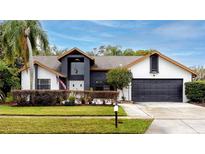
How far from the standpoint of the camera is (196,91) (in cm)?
1891

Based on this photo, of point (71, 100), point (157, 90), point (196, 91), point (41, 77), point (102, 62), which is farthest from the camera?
point (102, 62)

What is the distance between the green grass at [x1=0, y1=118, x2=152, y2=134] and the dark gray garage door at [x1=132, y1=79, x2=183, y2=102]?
10.7 m

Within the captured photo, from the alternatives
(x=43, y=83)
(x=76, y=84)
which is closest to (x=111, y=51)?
(x=76, y=84)

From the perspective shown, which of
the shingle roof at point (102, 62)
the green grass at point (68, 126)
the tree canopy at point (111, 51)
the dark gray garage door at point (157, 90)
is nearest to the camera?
the green grass at point (68, 126)

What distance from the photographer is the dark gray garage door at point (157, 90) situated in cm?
1969

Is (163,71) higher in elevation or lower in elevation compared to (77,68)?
lower

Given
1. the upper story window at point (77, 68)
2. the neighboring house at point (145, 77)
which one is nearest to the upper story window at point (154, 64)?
the neighboring house at point (145, 77)

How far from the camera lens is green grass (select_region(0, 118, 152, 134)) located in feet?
24.8

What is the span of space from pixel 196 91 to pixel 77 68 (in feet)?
30.4

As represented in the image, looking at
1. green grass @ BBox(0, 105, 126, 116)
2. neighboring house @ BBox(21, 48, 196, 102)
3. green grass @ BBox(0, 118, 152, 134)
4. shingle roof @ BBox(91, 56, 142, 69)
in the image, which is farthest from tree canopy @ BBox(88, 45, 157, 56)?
green grass @ BBox(0, 118, 152, 134)

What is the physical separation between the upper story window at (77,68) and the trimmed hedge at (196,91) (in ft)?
27.1

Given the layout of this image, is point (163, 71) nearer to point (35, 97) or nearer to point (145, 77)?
point (145, 77)

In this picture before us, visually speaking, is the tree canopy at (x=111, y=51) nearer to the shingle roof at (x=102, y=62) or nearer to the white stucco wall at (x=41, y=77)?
the shingle roof at (x=102, y=62)
